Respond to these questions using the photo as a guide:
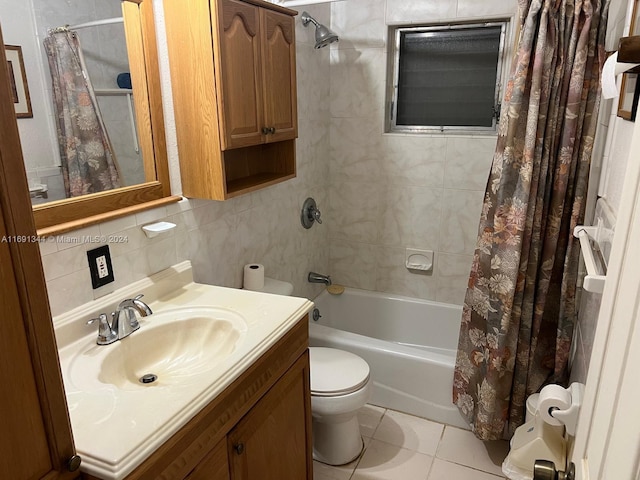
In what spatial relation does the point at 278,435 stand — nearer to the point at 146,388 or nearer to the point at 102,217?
the point at 146,388

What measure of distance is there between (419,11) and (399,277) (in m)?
1.54

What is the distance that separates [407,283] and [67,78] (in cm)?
219

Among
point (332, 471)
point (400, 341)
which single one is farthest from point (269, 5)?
point (400, 341)

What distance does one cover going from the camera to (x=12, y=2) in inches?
46.3

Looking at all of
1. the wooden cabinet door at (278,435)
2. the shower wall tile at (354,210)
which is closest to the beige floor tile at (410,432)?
the wooden cabinet door at (278,435)

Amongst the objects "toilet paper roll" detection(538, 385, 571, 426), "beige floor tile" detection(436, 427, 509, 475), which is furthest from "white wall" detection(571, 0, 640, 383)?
"beige floor tile" detection(436, 427, 509, 475)

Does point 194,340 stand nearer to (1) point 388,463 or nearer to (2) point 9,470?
(2) point 9,470

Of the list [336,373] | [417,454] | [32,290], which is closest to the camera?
[32,290]

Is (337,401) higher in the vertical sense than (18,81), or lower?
lower

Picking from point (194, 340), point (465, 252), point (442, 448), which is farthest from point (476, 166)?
point (194, 340)

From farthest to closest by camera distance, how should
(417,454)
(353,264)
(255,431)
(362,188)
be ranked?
1. (353,264)
2. (362,188)
3. (417,454)
4. (255,431)

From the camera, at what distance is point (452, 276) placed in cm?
280

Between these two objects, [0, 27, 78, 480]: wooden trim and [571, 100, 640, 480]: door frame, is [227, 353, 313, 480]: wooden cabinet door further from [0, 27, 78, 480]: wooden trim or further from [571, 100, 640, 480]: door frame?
[571, 100, 640, 480]: door frame

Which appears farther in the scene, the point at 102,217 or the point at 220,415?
the point at 102,217
